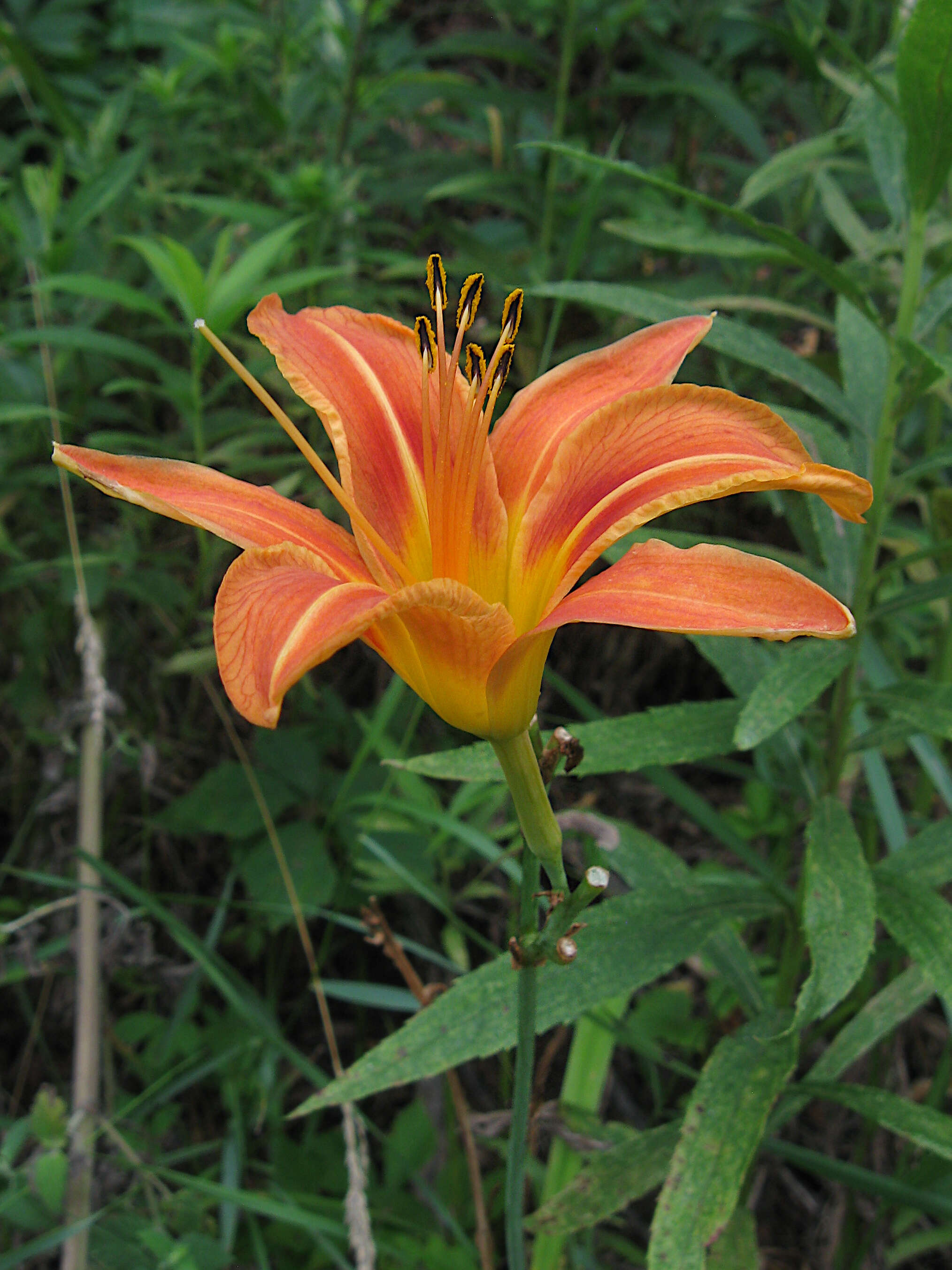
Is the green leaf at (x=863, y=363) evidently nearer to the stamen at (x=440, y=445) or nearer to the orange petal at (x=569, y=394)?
the orange petal at (x=569, y=394)

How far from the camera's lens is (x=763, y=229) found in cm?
121

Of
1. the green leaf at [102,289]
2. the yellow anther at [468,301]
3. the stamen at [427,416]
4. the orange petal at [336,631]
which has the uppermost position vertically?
the green leaf at [102,289]

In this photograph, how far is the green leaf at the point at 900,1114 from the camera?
1.28 metres

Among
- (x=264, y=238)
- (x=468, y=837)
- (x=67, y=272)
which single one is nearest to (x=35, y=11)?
(x=67, y=272)

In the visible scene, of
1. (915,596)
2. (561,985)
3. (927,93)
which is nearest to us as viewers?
(927,93)

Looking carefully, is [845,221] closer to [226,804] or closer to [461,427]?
[461,427]

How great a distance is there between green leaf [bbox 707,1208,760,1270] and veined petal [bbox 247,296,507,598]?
3.24 ft

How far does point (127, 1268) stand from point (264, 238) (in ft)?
5.41

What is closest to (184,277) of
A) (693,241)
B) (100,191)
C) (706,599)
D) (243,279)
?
(243,279)

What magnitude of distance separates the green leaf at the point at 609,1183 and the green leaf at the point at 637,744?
502 millimetres

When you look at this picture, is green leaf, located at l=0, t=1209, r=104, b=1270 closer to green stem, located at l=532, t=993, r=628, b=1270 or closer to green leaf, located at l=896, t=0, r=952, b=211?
green stem, located at l=532, t=993, r=628, b=1270

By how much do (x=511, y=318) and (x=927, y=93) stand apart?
609mm

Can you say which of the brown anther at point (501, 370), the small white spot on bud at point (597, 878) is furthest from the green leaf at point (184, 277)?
the small white spot on bud at point (597, 878)

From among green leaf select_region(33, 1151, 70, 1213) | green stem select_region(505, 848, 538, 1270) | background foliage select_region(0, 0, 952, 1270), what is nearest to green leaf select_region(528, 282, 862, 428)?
background foliage select_region(0, 0, 952, 1270)
